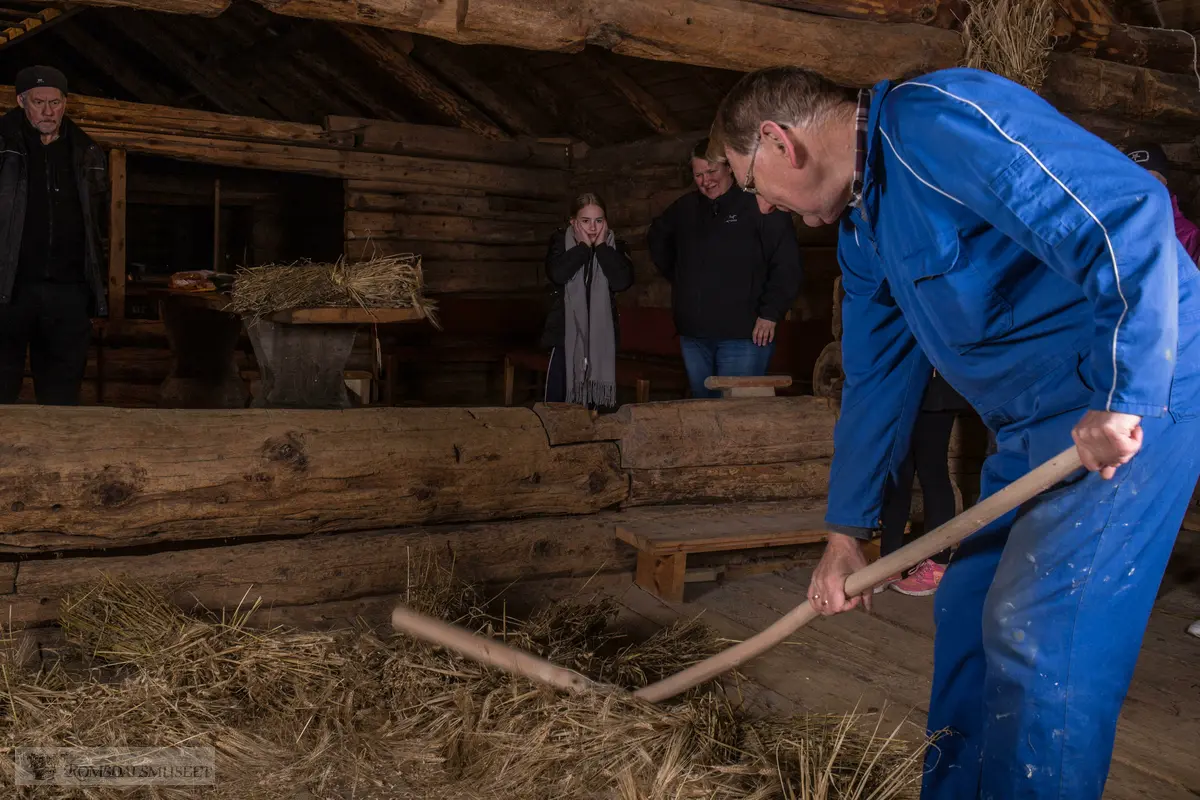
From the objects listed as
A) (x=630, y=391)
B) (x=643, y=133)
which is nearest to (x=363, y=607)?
(x=630, y=391)

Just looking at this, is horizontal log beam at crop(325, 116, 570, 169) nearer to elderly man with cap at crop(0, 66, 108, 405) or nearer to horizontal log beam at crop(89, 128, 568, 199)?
horizontal log beam at crop(89, 128, 568, 199)

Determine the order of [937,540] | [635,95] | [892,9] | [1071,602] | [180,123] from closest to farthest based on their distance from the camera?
[1071,602], [937,540], [892,9], [635,95], [180,123]

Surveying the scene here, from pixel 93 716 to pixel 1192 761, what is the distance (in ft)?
10.3

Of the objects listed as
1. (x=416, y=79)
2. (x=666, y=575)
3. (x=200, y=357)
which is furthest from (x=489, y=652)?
(x=416, y=79)

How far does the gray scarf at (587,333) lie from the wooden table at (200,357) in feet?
9.88

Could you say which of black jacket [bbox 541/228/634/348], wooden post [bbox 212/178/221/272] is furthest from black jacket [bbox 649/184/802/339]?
wooden post [bbox 212/178/221/272]

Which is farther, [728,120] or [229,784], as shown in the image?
[229,784]

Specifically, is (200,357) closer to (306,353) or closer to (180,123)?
(306,353)

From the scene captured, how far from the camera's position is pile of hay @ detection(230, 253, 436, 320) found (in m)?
5.79

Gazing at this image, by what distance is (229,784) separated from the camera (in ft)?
9.29

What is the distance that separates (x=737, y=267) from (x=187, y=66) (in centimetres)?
722

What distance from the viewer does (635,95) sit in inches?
364

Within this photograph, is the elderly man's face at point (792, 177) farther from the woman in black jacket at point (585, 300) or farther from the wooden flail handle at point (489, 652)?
the woman in black jacket at point (585, 300)

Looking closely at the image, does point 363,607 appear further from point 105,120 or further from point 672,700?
point 105,120
